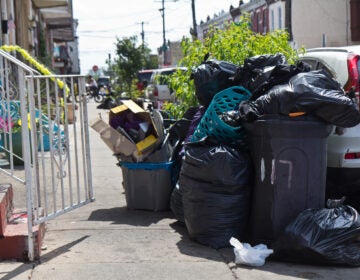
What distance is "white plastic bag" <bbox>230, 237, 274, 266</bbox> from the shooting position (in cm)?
464

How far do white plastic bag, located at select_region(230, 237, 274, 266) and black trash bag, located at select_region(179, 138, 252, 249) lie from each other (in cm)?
35

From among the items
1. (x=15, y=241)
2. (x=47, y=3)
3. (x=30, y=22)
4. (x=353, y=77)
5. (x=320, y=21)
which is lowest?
(x=15, y=241)

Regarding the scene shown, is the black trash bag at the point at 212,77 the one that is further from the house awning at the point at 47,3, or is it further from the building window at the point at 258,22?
the building window at the point at 258,22

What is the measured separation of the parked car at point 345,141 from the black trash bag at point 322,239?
1143 mm

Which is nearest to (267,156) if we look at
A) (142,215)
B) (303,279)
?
(303,279)

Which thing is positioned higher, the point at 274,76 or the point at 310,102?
the point at 274,76

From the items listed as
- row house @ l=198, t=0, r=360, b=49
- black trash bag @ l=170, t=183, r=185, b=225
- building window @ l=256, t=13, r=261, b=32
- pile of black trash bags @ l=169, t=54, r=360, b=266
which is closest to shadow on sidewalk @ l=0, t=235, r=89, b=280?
black trash bag @ l=170, t=183, r=185, b=225

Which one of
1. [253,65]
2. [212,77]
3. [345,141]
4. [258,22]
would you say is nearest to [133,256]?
[212,77]

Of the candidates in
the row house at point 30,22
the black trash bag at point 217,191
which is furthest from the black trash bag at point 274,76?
the row house at point 30,22

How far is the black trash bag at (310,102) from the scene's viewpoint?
4.81 m

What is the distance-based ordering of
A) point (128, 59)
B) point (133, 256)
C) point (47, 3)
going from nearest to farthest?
point (133, 256) < point (47, 3) < point (128, 59)

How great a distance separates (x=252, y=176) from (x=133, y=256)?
1209 mm

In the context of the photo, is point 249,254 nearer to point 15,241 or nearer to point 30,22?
point 15,241

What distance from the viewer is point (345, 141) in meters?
5.76
